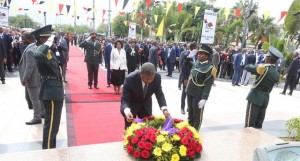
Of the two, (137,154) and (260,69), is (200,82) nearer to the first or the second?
(260,69)

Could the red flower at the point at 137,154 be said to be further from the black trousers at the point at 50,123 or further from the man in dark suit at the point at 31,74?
the man in dark suit at the point at 31,74

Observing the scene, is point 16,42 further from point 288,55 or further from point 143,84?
point 288,55

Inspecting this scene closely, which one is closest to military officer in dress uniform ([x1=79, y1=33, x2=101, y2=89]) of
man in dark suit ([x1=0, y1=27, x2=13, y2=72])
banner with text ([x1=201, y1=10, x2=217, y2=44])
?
banner with text ([x1=201, y1=10, x2=217, y2=44])

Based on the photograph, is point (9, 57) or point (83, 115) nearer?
point (83, 115)

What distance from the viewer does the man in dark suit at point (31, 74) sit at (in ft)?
15.6

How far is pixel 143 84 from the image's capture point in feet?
11.2

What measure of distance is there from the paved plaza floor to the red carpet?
214mm

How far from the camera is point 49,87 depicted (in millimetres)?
3820

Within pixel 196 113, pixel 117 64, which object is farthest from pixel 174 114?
pixel 117 64

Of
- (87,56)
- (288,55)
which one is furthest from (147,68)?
(288,55)

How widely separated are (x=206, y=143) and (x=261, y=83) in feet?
5.50

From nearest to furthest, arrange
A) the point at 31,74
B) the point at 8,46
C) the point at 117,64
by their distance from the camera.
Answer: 1. the point at 31,74
2. the point at 117,64
3. the point at 8,46

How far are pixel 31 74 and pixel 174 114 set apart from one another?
3135 millimetres

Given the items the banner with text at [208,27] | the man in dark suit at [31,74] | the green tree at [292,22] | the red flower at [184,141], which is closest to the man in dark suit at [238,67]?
the banner with text at [208,27]
